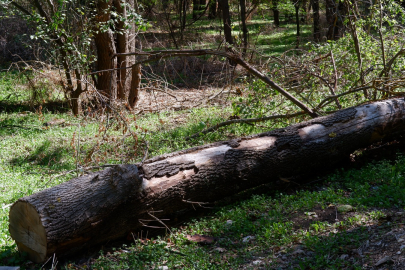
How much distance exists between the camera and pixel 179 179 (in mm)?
4914

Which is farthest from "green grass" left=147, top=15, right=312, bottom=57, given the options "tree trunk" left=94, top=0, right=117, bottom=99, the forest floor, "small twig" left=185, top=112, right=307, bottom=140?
the forest floor

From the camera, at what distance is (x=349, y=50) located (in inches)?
332

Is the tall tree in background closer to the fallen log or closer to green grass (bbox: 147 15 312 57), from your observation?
the fallen log

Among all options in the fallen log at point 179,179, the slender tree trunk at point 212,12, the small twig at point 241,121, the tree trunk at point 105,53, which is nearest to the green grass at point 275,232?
the fallen log at point 179,179

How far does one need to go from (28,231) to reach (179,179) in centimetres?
180

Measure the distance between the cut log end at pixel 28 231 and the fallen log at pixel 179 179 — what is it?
0.01m

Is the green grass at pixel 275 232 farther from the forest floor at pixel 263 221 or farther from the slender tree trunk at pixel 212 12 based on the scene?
the slender tree trunk at pixel 212 12

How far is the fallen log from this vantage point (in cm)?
417

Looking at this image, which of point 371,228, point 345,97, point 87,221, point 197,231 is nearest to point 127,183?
point 87,221

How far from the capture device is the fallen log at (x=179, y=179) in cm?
417

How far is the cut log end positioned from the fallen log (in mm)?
11

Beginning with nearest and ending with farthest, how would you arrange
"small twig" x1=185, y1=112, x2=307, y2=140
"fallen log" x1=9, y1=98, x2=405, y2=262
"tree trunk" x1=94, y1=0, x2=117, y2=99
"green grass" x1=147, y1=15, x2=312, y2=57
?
1. "fallen log" x1=9, y1=98, x2=405, y2=262
2. "small twig" x1=185, y1=112, x2=307, y2=140
3. "tree trunk" x1=94, y1=0, x2=117, y2=99
4. "green grass" x1=147, y1=15, x2=312, y2=57

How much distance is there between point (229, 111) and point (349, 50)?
3.06 m

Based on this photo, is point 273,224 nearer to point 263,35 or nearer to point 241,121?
point 241,121
